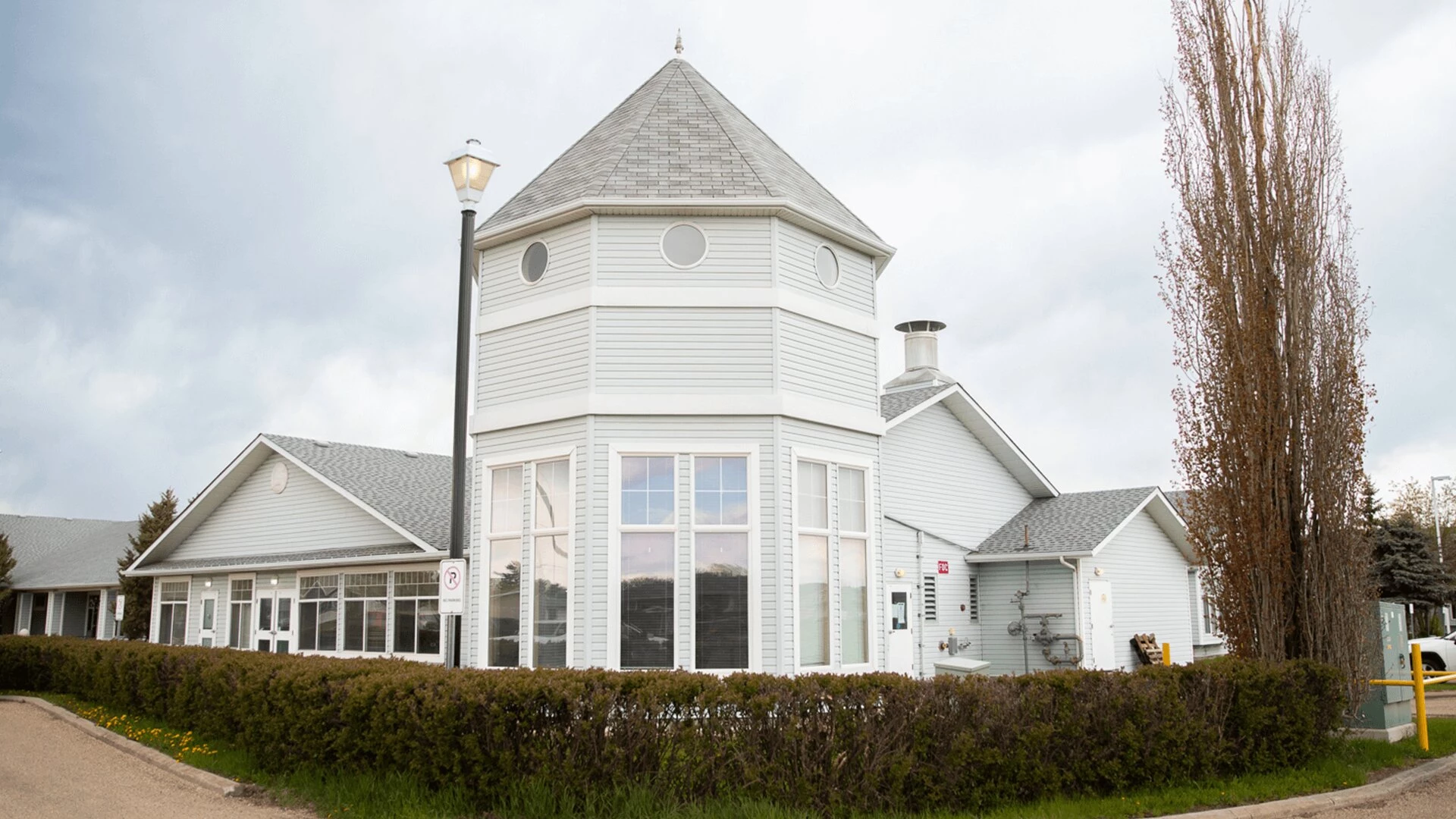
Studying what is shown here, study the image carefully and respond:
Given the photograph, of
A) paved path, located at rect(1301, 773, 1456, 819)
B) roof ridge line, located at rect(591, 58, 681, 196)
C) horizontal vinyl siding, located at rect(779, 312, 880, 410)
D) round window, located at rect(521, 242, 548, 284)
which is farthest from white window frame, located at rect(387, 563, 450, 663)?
paved path, located at rect(1301, 773, 1456, 819)

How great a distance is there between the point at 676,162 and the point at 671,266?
152 cm

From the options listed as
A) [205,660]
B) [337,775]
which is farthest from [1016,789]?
[205,660]

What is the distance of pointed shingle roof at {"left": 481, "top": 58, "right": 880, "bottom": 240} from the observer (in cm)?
1328

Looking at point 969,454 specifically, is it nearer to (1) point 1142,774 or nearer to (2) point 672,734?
(1) point 1142,774

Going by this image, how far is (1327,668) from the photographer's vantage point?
1098 centimetres

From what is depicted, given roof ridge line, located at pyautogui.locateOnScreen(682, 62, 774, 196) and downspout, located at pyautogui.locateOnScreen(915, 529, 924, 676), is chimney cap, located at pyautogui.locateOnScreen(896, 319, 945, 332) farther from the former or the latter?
roof ridge line, located at pyautogui.locateOnScreen(682, 62, 774, 196)

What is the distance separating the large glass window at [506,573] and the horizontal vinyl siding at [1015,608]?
11.0 m

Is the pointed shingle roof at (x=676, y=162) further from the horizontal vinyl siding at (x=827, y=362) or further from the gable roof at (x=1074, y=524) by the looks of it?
the gable roof at (x=1074, y=524)

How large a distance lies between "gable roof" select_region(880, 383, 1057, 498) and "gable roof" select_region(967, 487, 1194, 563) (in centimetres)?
60

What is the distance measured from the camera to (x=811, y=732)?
8.41m

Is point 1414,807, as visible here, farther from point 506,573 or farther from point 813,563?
point 506,573

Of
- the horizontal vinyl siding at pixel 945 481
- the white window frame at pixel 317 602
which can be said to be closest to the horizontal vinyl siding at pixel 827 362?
the horizontal vinyl siding at pixel 945 481

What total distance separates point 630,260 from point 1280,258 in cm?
749

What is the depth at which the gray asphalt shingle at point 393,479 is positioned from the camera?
68.2 ft
